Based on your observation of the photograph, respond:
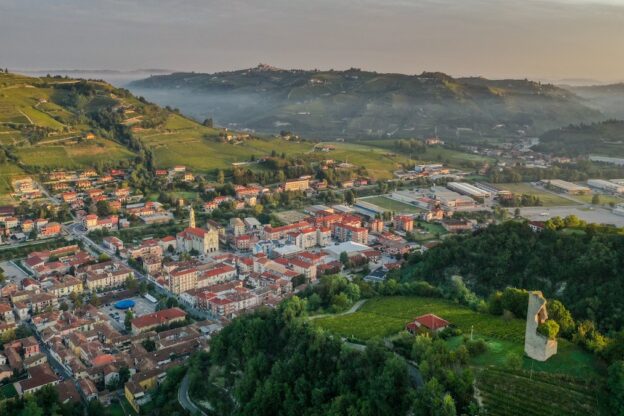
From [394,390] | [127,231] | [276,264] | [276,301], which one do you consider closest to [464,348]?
[394,390]

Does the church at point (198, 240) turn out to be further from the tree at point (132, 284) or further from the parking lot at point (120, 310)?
the parking lot at point (120, 310)

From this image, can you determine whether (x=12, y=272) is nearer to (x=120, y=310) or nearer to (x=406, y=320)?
(x=120, y=310)

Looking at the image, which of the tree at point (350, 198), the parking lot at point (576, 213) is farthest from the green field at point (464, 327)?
the tree at point (350, 198)

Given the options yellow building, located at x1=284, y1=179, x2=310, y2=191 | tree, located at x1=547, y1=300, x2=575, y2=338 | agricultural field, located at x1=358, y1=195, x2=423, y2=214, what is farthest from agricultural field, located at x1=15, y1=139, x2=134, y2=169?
A: tree, located at x1=547, y1=300, x2=575, y2=338

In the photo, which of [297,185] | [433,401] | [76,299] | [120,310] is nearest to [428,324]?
[433,401]

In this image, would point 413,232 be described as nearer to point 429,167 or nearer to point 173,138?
point 429,167

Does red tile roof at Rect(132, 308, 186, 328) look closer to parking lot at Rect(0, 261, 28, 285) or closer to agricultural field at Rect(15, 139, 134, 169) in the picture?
parking lot at Rect(0, 261, 28, 285)

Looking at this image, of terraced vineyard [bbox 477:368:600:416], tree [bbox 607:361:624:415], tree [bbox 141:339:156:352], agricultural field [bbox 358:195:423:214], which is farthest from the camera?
agricultural field [bbox 358:195:423:214]
